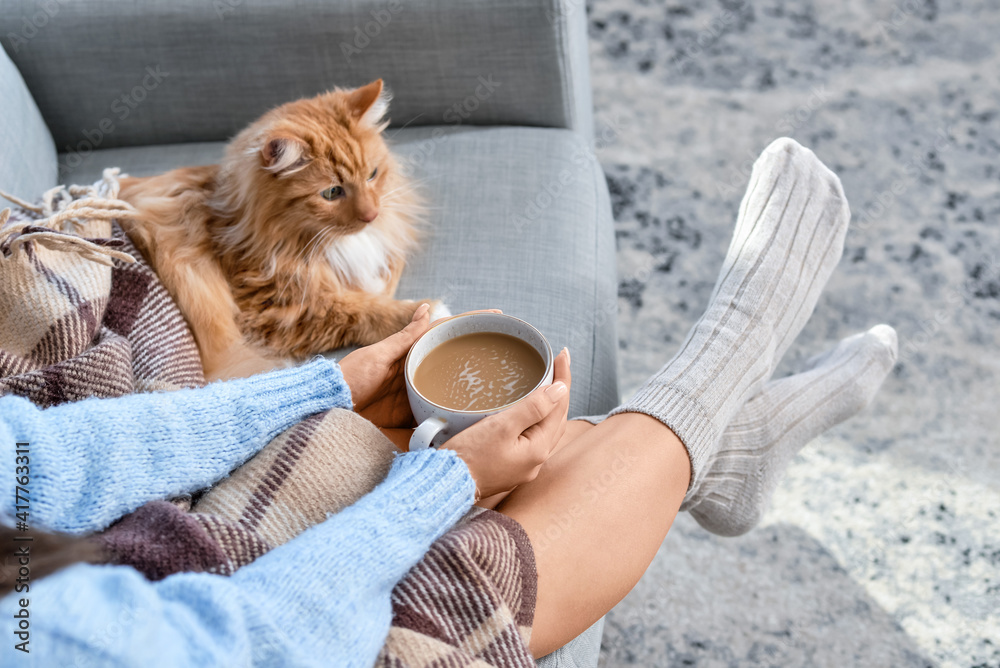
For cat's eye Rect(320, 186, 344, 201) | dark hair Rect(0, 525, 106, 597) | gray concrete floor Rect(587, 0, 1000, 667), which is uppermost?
cat's eye Rect(320, 186, 344, 201)

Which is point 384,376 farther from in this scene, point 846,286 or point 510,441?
point 846,286

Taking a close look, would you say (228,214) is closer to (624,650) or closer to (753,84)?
(624,650)

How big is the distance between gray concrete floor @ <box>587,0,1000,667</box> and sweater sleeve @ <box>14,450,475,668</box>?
A: 0.66 m

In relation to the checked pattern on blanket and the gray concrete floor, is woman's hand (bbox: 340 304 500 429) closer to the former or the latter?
the checked pattern on blanket

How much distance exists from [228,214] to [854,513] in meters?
1.15

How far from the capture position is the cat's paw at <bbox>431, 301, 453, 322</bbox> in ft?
3.29

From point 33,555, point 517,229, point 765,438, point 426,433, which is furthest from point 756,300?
point 33,555

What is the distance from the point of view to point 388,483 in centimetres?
68

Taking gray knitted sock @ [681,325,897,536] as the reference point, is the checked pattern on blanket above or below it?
above

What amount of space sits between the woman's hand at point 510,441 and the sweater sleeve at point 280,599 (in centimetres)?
3

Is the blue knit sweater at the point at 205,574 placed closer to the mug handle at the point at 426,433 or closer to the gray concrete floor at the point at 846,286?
the mug handle at the point at 426,433

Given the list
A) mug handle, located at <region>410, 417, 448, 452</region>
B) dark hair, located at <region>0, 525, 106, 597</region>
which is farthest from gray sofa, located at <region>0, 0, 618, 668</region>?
dark hair, located at <region>0, 525, 106, 597</region>

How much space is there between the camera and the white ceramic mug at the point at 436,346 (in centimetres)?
73

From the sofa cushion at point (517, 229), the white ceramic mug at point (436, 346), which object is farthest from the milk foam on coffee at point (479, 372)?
the sofa cushion at point (517, 229)
